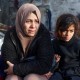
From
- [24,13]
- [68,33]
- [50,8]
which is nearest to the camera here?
[24,13]

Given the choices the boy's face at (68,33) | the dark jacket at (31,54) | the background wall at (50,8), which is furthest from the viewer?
the background wall at (50,8)

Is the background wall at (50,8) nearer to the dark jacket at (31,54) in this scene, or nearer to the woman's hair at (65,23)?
the woman's hair at (65,23)

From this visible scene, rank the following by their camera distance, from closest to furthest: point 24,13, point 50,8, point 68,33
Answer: point 24,13
point 68,33
point 50,8

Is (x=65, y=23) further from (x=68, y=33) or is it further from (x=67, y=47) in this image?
(x=67, y=47)

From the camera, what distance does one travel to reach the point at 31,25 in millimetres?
2795

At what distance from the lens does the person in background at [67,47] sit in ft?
9.58

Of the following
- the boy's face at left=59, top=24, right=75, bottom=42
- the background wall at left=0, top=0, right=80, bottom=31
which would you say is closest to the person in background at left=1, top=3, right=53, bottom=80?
the boy's face at left=59, top=24, right=75, bottom=42

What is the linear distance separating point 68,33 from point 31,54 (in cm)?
41

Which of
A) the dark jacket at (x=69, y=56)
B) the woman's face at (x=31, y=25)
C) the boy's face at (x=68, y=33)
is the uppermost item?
the woman's face at (x=31, y=25)

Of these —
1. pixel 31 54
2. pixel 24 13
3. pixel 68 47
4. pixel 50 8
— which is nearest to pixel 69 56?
pixel 68 47

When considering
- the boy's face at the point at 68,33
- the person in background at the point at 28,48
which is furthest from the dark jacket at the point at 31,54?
the boy's face at the point at 68,33

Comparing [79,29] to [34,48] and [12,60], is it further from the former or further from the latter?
[12,60]

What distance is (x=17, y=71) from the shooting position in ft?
8.93

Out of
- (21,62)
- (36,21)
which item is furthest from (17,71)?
(36,21)
